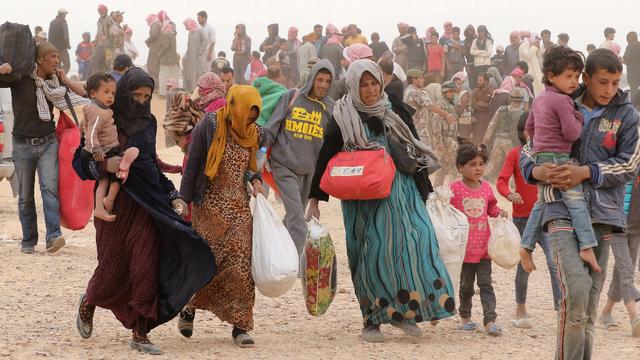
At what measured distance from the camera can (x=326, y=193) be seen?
7707 millimetres

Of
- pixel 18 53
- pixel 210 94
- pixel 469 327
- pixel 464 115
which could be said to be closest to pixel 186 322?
pixel 469 327

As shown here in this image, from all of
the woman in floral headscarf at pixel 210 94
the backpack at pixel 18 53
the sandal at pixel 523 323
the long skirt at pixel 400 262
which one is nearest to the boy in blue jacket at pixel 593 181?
the long skirt at pixel 400 262

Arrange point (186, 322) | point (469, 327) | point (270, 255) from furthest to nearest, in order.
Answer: point (469, 327) < point (186, 322) < point (270, 255)

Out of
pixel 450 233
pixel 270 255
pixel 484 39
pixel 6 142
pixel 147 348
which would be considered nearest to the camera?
pixel 147 348

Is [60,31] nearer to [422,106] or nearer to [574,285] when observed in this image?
[422,106]

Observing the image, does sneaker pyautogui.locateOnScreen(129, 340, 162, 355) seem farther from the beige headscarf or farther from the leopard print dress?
the beige headscarf

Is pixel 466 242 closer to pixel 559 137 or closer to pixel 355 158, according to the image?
pixel 355 158

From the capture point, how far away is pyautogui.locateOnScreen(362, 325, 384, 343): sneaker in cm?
761

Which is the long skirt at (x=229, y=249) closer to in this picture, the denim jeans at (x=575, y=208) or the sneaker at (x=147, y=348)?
the sneaker at (x=147, y=348)

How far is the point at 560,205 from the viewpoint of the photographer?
577 centimetres

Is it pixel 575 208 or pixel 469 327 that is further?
pixel 469 327

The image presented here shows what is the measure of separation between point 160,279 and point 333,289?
1.21 meters

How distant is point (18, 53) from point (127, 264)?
3645 millimetres

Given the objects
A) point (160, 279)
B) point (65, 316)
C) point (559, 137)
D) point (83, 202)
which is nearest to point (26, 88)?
point (83, 202)
